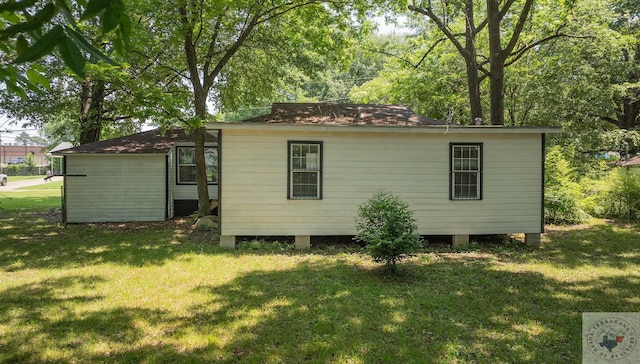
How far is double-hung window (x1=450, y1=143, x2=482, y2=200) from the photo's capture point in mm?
8453

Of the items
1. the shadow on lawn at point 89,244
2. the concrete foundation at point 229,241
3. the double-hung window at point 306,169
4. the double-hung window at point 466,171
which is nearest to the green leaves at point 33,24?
the shadow on lawn at point 89,244

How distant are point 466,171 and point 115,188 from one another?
10903 mm

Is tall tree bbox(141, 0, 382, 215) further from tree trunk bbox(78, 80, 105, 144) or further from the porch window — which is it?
tree trunk bbox(78, 80, 105, 144)

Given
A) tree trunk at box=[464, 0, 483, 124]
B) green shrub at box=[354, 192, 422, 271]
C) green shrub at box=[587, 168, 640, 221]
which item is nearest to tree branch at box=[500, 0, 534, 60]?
tree trunk at box=[464, 0, 483, 124]

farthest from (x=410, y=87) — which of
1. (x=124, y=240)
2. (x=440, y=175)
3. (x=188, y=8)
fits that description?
(x=124, y=240)

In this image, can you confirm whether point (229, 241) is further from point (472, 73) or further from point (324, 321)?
point (472, 73)

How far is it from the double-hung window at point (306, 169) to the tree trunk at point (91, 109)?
10618 mm

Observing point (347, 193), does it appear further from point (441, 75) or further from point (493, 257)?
point (441, 75)

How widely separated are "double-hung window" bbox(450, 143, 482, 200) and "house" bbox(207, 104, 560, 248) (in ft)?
0.08

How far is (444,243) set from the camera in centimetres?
896

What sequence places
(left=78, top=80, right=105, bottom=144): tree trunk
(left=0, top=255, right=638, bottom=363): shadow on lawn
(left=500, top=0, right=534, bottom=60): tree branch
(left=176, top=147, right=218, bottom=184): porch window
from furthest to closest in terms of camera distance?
(left=78, top=80, right=105, bottom=144): tree trunk < (left=176, top=147, right=218, bottom=184): porch window < (left=500, top=0, right=534, bottom=60): tree branch < (left=0, top=255, right=638, bottom=363): shadow on lawn

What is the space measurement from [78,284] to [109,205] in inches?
294

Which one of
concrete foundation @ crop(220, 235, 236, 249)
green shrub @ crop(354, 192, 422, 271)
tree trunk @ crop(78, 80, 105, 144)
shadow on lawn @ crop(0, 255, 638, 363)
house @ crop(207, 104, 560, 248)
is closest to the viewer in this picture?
shadow on lawn @ crop(0, 255, 638, 363)

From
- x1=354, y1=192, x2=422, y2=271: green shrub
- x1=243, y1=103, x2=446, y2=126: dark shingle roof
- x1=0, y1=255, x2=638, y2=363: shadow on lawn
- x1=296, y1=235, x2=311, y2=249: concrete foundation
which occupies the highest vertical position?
x1=243, y1=103, x2=446, y2=126: dark shingle roof
